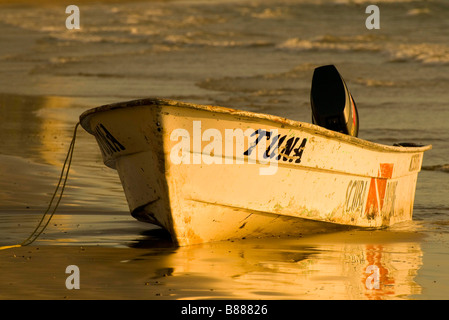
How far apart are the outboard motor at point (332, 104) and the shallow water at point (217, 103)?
1110 mm

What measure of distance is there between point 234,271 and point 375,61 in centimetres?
2139

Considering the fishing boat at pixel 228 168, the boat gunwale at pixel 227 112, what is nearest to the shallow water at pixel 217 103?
the fishing boat at pixel 228 168

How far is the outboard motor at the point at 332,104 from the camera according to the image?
28.4 ft

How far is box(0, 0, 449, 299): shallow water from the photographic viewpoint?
618 centimetres

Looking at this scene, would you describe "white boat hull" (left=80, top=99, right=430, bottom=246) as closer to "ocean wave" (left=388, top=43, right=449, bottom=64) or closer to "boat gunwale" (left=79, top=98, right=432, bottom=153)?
"boat gunwale" (left=79, top=98, right=432, bottom=153)

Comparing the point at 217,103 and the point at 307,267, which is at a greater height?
the point at 217,103

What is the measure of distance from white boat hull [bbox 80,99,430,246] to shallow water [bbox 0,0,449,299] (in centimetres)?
21

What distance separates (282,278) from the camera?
6.16m

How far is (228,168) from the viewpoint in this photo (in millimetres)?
7051

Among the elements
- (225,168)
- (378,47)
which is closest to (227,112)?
(225,168)

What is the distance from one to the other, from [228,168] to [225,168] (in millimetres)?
27

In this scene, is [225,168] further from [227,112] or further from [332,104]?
[332,104]

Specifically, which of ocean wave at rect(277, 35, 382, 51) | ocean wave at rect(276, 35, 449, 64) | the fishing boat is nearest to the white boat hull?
the fishing boat

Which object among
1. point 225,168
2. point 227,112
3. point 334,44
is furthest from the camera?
point 334,44
